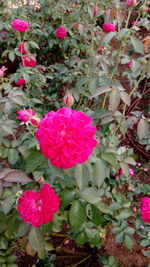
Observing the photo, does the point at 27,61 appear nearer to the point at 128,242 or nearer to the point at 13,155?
the point at 13,155

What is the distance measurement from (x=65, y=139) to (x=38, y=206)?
0.29 metres

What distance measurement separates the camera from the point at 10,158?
0.93m

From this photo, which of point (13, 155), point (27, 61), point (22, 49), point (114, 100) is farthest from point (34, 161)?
point (22, 49)

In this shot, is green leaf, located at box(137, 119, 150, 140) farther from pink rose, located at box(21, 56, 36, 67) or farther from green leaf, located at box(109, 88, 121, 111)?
pink rose, located at box(21, 56, 36, 67)

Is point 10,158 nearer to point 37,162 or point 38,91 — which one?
point 37,162

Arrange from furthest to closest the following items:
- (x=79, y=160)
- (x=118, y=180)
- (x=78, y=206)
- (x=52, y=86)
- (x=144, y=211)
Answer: (x=52, y=86), (x=118, y=180), (x=144, y=211), (x=78, y=206), (x=79, y=160)

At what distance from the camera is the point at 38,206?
77cm

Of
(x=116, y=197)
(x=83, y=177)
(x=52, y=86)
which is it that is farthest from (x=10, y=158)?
(x=52, y=86)

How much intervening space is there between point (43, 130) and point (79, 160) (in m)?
0.12

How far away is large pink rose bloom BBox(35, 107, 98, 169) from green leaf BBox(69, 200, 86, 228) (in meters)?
0.32

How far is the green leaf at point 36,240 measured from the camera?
812 mm

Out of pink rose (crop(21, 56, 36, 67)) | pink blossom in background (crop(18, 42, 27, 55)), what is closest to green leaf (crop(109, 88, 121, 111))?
pink rose (crop(21, 56, 36, 67))

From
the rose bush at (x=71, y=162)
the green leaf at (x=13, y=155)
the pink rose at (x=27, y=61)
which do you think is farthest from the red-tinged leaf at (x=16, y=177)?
the pink rose at (x=27, y=61)

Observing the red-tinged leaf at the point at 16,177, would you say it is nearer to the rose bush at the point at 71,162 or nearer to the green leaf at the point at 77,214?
the rose bush at the point at 71,162
